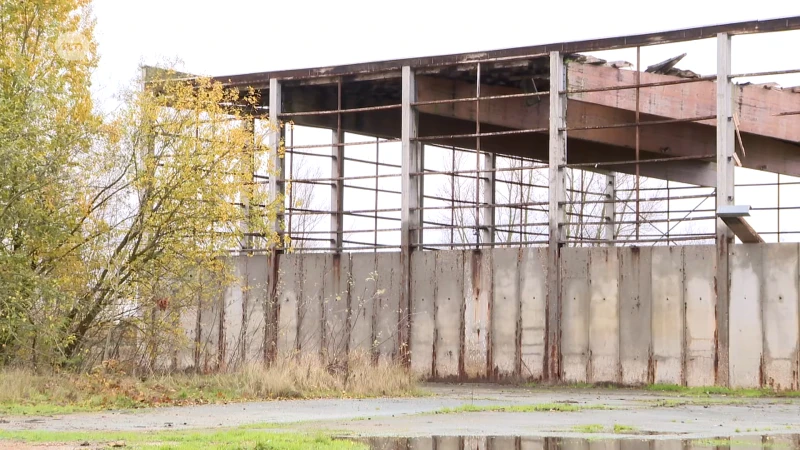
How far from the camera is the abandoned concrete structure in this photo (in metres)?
24.4

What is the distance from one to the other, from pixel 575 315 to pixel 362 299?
18.0ft

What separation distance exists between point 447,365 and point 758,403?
851 centimetres

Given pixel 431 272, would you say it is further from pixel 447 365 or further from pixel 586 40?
pixel 586 40

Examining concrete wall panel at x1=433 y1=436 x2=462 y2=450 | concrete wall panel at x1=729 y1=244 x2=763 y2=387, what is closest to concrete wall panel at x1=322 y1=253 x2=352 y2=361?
concrete wall panel at x1=729 y1=244 x2=763 y2=387

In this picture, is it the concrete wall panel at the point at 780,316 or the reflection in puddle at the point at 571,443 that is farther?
the concrete wall panel at the point at 780,316

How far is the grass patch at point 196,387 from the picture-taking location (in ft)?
60.9

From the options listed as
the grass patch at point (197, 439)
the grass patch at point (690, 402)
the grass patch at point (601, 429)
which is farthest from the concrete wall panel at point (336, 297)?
the grass patch at point (197, 439)

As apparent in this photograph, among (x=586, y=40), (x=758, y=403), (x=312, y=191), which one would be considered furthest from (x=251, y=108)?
(x=312, y=191)

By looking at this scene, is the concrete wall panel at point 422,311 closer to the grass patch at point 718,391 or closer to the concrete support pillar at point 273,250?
the concrete support pillar at point 273,250

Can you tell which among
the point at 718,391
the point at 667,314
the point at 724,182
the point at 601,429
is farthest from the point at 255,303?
the point at 601,429

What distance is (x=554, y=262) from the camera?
1040 inches

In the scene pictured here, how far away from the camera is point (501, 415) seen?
17.2 meters

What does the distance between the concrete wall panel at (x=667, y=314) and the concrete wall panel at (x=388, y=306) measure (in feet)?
20.8

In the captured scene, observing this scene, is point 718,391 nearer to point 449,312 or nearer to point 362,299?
point 449,312
